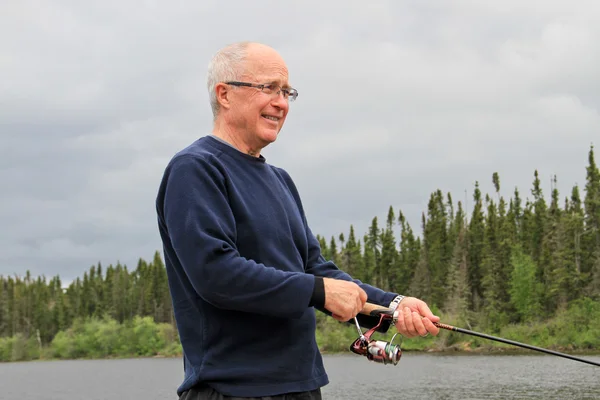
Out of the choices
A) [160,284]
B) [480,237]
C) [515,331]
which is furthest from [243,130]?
[160,284]

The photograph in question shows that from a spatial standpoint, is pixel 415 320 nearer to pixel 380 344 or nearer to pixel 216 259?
pixel 380 344

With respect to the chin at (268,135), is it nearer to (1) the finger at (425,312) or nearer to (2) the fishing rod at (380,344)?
(2) the fishing rod at (380,344)

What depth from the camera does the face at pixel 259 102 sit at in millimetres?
3441

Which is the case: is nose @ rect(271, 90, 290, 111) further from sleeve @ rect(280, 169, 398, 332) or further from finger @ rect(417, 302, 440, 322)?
finger @ rect(417, 302, 440, 322)

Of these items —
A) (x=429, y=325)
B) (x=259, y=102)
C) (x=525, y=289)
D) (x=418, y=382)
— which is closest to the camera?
(x=259, y=102)

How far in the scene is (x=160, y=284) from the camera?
155m

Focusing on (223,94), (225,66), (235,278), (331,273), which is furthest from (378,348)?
(225,66)

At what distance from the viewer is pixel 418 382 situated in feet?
193

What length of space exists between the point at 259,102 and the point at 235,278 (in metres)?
0.85

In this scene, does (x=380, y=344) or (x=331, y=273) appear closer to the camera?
(x=380, y=344)

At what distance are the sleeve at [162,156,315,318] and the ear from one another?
414 mm

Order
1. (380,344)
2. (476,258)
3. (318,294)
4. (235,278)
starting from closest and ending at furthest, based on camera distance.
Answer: (235,278) → (318,294) → (380,344) → (476,258)

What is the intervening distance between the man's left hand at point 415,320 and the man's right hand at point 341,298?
16.6 inches

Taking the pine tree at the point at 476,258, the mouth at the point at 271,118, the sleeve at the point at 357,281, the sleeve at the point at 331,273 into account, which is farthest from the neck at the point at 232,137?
the pine tree at the point at 476,258
